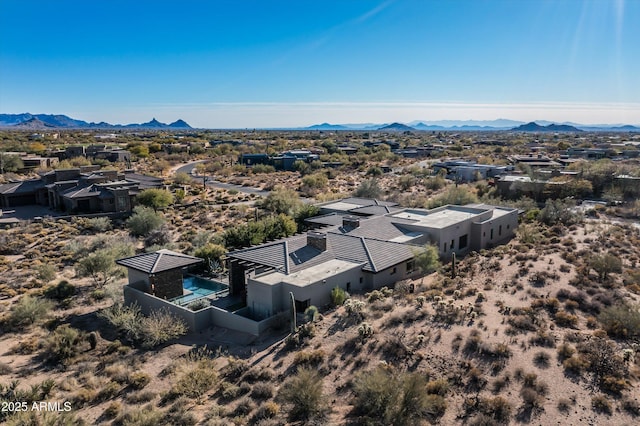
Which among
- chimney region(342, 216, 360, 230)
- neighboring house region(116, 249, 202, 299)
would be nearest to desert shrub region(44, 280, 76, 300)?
neighboring house region(116, 249, 202, 299)

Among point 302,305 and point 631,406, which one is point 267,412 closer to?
point 302,305

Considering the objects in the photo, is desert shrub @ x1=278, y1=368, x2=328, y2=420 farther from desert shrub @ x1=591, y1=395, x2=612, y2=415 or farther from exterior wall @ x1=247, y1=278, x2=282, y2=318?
desert shrub @ x1=591, y1=395, x2=612, y2=415

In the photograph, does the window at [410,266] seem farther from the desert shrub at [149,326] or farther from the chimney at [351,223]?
the desert shrub at [149,326]

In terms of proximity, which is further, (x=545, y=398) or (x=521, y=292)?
(x=521, y=292)

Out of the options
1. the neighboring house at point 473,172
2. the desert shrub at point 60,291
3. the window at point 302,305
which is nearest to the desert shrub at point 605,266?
the window at point 302,305

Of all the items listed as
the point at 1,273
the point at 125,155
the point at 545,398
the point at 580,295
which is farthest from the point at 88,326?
the point at 125,155

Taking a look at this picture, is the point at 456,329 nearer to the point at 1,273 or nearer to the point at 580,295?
the point at 580,295
